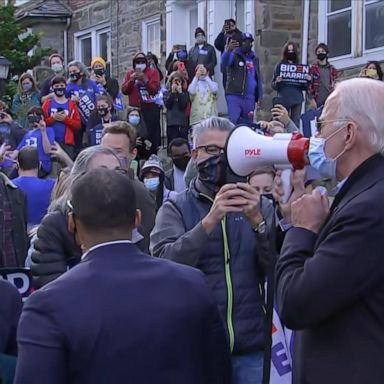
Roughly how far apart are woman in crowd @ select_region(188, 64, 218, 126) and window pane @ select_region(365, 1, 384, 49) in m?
2.67

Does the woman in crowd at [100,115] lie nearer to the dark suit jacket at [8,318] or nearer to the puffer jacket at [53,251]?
the puffer jacket at [53,251]

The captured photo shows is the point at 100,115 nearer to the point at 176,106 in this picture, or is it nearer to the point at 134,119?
the point at 134,119

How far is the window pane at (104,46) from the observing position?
72.6 feet

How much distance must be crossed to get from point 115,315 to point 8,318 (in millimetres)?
801

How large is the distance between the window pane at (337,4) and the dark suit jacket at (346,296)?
43.0ft

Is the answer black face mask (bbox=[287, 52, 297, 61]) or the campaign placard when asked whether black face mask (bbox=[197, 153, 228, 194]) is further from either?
black face mask (bbox=[287, 52, 297, 61])

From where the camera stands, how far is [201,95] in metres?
15.5

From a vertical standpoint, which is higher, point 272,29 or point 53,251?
point 272,29

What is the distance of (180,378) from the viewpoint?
309cm

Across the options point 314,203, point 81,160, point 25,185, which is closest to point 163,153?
point 25,185

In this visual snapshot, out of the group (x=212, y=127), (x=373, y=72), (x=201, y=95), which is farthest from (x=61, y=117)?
(x=212, y=127)

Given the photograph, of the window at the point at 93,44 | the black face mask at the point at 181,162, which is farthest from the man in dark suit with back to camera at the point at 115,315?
the window at the point at 93,44

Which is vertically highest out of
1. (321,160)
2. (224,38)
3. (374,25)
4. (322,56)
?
(374,25)

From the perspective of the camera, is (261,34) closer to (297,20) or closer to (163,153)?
(297,20)
